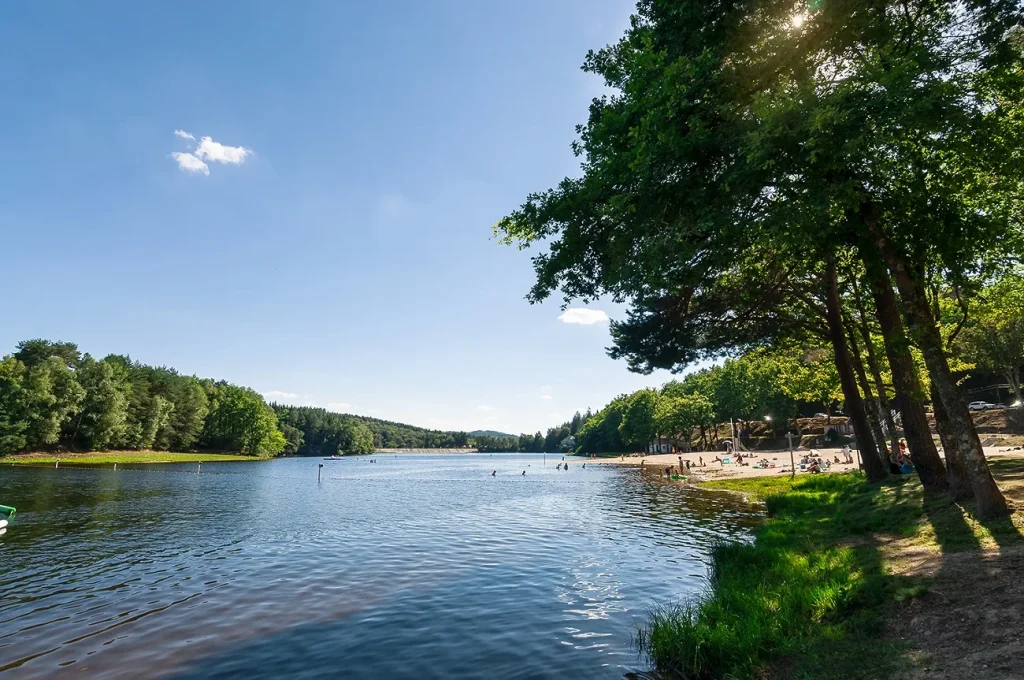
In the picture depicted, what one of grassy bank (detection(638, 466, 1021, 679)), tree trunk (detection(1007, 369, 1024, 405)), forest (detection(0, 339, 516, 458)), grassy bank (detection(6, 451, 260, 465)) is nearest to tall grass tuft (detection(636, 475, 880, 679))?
grassy bank (detection(638, 466, 1021, 679))

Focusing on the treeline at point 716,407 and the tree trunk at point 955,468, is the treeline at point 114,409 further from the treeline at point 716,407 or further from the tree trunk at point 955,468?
the tree trunk at point 955,468

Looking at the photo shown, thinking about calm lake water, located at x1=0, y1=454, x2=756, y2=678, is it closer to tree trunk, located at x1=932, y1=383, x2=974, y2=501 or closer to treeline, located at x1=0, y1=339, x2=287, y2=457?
tree trunk, located at x1=932, y1=383, x2=974, y2=501

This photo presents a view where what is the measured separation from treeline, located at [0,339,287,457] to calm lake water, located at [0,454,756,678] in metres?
69.8

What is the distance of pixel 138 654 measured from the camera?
1102 cm

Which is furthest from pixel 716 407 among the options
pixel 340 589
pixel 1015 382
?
pixel 340 589

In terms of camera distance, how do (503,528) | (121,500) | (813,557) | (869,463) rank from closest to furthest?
(813,557) < (869,463) < (503,528) < (121,500)

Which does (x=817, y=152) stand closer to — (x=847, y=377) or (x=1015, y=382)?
(x=847, y=377)

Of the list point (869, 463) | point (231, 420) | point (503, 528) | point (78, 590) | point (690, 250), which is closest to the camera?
point (690, 250)

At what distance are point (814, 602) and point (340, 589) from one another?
12802 millimetres

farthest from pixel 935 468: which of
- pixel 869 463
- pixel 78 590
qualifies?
pixel 78 590

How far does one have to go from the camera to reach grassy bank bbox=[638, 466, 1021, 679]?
825cm

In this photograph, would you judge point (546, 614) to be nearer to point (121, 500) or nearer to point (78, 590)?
point (78, 590)

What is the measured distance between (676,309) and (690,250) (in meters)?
10.9

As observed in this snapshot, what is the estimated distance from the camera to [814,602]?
1023cm
